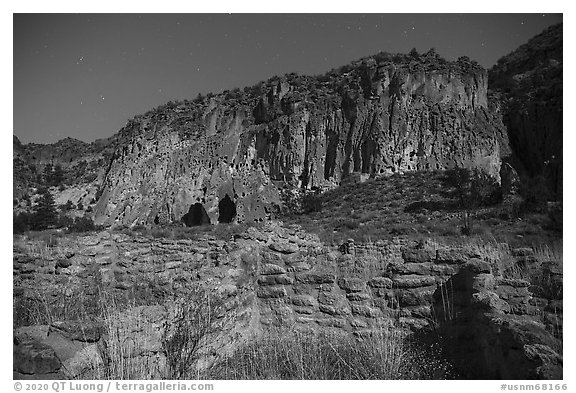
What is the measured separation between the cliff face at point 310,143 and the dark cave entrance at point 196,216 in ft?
0.73

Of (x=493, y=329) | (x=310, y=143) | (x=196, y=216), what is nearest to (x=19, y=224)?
(x=493, y=329)

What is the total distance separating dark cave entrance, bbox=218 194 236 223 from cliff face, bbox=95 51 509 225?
3.9 inches

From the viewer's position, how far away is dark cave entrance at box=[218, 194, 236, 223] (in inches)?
1558

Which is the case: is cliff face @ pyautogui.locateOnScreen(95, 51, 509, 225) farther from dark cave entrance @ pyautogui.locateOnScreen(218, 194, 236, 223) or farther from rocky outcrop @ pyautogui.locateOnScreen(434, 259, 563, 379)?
rocky outcrop @ pyautogui.locateOnScreen(434, 259, 563, 379)

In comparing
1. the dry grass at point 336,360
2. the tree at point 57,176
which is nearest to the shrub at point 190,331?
the dry grass at point 336,360

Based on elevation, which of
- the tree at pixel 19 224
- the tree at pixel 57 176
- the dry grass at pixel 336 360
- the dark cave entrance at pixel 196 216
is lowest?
the dry grass at pixel 336 360

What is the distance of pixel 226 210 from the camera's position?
40031mm

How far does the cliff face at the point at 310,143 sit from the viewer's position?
38875 mm

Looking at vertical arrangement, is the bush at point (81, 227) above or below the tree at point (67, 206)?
below

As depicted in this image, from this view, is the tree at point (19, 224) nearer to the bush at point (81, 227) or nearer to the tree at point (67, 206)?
the bush at point (81, 227)

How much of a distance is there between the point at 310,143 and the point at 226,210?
1115cm

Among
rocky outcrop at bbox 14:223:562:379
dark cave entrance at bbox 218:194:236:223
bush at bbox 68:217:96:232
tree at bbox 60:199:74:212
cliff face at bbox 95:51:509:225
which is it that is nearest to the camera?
rocky outcrop at bbox 14:223:562:379

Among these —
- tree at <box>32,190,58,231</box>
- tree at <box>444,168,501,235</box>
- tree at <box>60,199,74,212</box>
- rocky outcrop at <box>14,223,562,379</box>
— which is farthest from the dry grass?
tree at <box>60,199,74,212</box>
